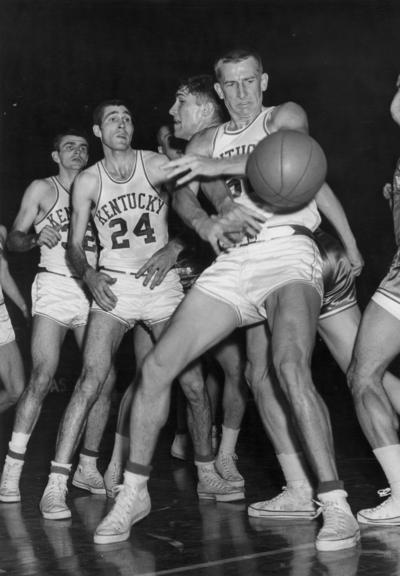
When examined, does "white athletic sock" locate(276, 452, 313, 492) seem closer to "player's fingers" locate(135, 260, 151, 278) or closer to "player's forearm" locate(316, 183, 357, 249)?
"player's forearm" locate(316, 183, 357, 249)

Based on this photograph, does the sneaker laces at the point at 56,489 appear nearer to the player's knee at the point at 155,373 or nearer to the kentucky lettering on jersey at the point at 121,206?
the player's knee at the point at 155,373

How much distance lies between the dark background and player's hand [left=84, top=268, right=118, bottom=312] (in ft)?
21.3

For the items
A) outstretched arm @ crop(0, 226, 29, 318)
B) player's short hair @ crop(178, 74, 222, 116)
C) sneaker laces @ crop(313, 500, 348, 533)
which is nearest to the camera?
sneaker laces @ crop(313, 500, 348, 533)

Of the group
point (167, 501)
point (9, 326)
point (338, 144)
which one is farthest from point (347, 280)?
point (338, 144)

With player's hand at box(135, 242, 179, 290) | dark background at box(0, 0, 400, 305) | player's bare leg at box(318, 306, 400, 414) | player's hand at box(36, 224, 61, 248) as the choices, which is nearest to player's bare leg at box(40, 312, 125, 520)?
player's hand at box(135, 242, 179, 290)

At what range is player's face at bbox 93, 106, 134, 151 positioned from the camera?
5.41 meters

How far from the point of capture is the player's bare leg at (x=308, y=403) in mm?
3725

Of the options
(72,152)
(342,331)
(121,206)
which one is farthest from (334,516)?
(72,152)

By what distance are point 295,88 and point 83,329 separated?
20.6 ft

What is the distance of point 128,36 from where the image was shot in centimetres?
1145

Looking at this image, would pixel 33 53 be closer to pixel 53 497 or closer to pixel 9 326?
pixel 9 326

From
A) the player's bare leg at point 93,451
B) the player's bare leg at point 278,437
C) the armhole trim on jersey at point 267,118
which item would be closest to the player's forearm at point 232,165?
the armhole trim on jersey at point 267,118

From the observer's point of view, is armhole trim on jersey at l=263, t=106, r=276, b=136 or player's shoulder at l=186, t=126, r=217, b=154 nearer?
armhole trim on jersey at l=263, t=106, r=276, b=136

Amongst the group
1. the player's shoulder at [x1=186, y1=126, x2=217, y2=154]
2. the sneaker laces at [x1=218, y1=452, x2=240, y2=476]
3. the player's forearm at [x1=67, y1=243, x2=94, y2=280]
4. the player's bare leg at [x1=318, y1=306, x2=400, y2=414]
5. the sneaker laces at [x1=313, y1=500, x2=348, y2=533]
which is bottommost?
the sneaker laces at [x1=218, y1=452, x2=240, y2=476]
